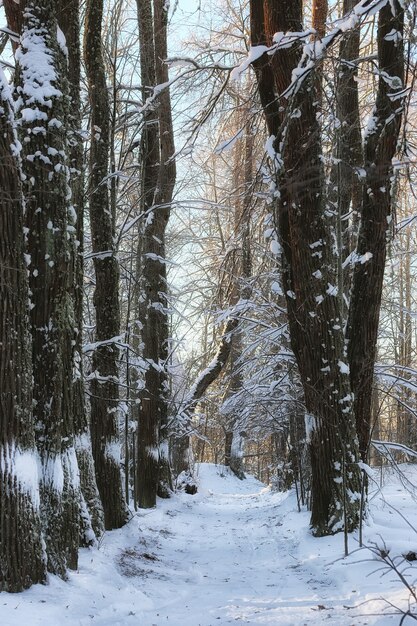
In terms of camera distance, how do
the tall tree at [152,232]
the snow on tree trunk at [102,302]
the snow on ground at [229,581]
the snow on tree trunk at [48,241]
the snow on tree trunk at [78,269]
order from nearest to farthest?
1. the snow on ground at [229,581]
2. the snow on tree trunk at [48,241]
3. the snow on tree trunk at [78,269]
4. the snow on tree trunk at [102,302]
5. the tall tree at [152,232]

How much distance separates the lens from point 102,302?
8.11m

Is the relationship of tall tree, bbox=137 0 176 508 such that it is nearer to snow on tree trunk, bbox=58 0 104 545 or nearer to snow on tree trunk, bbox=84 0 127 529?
snow on tree trunk, bbox=84 0 127 529

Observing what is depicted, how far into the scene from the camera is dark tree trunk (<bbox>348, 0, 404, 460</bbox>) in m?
5.97

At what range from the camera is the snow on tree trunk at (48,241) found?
461cm

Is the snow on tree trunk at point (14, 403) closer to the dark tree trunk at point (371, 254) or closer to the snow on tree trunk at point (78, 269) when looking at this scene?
the snow on tree trunk at point (78, 269)

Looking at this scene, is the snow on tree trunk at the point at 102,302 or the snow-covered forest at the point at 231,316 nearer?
the snow-covered forest at the point at 231,316

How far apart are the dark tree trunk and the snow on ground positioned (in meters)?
1.23

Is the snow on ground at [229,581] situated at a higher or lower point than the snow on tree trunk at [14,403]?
lower

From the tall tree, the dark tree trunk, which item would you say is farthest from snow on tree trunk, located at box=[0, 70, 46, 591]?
the tall tree

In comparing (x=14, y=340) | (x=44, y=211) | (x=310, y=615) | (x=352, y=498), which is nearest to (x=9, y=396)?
(x=14, y=340)

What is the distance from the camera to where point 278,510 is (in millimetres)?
10781

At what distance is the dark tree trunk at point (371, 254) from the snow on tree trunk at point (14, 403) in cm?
372

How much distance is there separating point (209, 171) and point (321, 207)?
7171mm

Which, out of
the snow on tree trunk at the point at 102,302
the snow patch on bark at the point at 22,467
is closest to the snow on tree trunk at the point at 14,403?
the snow patch on bark at the point at 22,467
